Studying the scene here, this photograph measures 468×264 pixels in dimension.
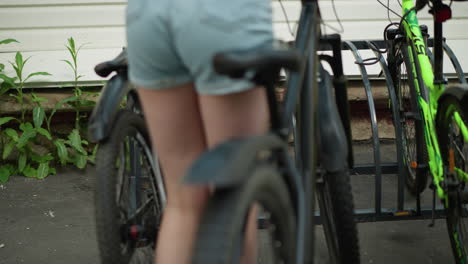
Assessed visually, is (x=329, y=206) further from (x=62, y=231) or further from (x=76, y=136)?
(x=76, y=136)

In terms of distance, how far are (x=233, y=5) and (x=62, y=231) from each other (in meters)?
2.77

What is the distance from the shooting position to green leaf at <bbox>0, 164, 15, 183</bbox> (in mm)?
4906

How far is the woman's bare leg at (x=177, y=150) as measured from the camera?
1.93m

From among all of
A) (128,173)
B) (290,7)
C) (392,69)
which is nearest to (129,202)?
(128,173)

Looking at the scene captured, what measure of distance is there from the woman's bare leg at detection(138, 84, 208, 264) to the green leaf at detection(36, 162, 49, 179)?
3110mm

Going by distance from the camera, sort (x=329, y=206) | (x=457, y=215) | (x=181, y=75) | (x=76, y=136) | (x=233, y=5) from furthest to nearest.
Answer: (x=76, y=136)
(x=457, y=215)
(x=329, y=206)
(x=181, y=75)
(x=233, y=5)

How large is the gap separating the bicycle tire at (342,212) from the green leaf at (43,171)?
2.84 metres

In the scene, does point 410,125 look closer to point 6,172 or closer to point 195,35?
point 195,35

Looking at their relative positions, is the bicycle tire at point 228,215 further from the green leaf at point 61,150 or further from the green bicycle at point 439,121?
the green leaf at point 61,150

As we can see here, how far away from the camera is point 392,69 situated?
4000 mm

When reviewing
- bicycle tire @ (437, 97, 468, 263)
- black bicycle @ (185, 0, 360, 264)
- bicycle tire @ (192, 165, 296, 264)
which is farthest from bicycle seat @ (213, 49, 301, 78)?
bicycle tire @ (437, 97, 468, 263)

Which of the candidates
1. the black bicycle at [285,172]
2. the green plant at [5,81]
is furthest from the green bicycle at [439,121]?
the green plant at [5,81]

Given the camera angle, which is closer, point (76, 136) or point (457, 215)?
point (457, 215)

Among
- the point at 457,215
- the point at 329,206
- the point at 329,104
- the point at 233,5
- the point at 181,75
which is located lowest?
the point at 457,215
